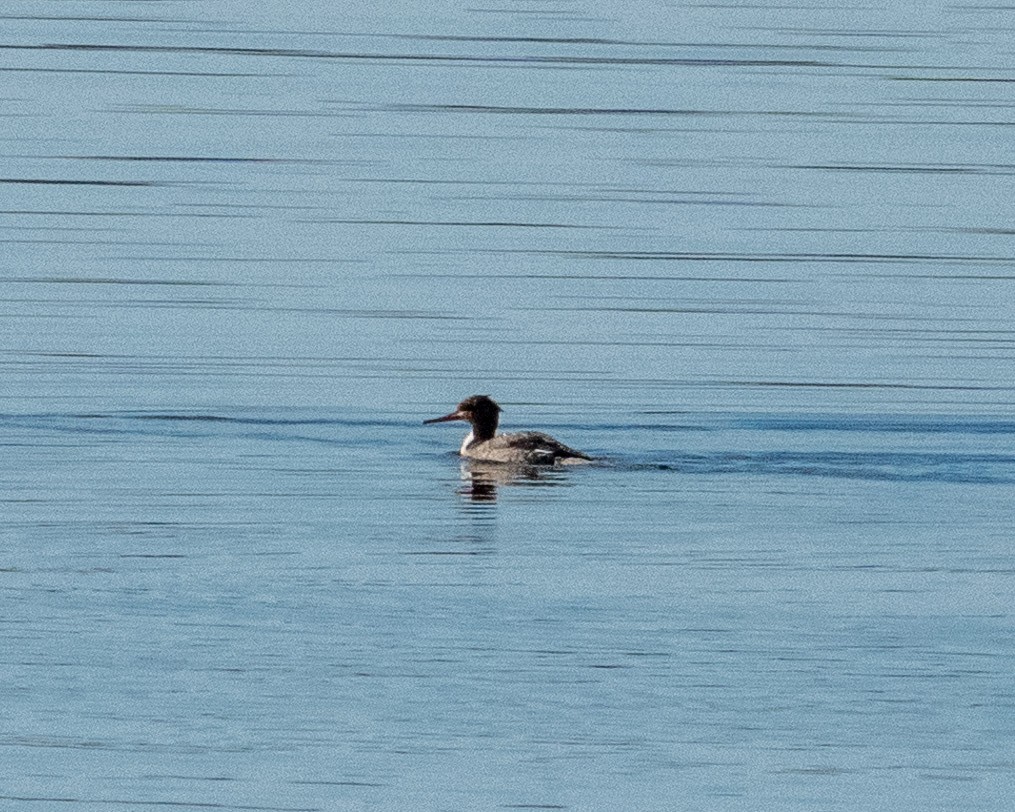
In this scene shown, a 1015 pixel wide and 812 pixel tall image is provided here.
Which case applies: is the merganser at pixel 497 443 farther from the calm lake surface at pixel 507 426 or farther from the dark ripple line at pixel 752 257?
the dark ripple line at pixel 752 257

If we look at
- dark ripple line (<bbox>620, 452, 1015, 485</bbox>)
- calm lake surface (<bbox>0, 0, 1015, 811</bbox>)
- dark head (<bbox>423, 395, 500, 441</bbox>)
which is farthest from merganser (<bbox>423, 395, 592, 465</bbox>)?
dark ripple line (<bbox>620, 452, 1015, 485</bbox>)

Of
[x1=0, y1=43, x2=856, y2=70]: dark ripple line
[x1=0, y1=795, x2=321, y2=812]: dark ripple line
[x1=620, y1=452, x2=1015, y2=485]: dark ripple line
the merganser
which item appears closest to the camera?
[x1=0, y1=795, x2=321, y2=812]: dark ripple line

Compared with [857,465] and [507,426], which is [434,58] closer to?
[507,426]

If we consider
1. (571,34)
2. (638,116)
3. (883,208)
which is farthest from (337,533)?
(571,34)

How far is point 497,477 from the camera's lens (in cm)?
1906

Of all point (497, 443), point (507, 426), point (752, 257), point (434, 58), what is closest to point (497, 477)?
point (497, 443)

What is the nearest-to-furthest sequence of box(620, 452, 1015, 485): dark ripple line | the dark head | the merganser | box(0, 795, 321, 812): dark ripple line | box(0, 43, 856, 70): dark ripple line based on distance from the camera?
1. box(0, 795, 321, 812): dark ripple line
2. box(620, 452, 1015, 485): dark ripple line
3. the merganser
4. the dark head
5. box(0, 43, 856, 70): dark ripple line

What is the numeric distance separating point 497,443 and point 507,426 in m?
1.82

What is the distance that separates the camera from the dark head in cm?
2006

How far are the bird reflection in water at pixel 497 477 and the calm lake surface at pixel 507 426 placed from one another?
0.08 m

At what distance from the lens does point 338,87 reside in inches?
1470

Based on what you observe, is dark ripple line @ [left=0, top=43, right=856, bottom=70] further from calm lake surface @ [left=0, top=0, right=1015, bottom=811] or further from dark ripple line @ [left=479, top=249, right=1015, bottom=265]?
dark ripple line @ [left=479, top=249, right=1015, bottom=265]

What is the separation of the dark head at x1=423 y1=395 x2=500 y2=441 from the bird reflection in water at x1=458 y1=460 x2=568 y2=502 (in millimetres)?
395

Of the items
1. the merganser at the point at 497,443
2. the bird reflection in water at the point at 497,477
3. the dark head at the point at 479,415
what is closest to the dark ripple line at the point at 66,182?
the merganser at the point at 497,443
